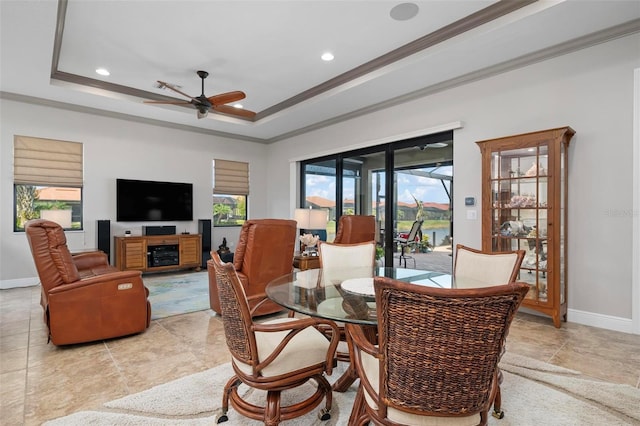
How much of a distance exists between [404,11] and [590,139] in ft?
7.29

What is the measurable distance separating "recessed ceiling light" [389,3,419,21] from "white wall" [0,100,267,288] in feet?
16.2

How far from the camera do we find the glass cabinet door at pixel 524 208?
3.27 metres

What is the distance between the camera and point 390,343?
1.12 metres

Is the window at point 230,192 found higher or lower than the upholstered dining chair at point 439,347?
higher

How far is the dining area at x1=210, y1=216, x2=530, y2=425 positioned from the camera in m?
1.04

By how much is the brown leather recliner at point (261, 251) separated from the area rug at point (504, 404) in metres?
0.97

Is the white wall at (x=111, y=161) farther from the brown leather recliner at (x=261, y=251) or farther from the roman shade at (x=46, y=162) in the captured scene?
the brown leather recliner at (x=261, y=251)

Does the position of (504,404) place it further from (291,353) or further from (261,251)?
(261,251)

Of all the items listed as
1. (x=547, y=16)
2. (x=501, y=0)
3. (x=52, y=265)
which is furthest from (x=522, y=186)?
(x=52, y=265)

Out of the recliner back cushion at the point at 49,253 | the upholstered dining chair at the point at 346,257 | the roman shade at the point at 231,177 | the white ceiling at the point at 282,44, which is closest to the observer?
the recliner back cushion at the point at 49,253

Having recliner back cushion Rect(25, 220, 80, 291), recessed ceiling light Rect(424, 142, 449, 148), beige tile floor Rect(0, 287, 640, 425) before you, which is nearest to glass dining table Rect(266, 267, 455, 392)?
beige tile floor Rect(0, 287, 640, 425)

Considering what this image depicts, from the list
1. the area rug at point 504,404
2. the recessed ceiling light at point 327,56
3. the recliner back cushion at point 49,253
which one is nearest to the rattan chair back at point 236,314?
the area rug at point 504,404

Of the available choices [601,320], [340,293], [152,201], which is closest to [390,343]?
[340,293]

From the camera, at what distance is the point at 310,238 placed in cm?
417
